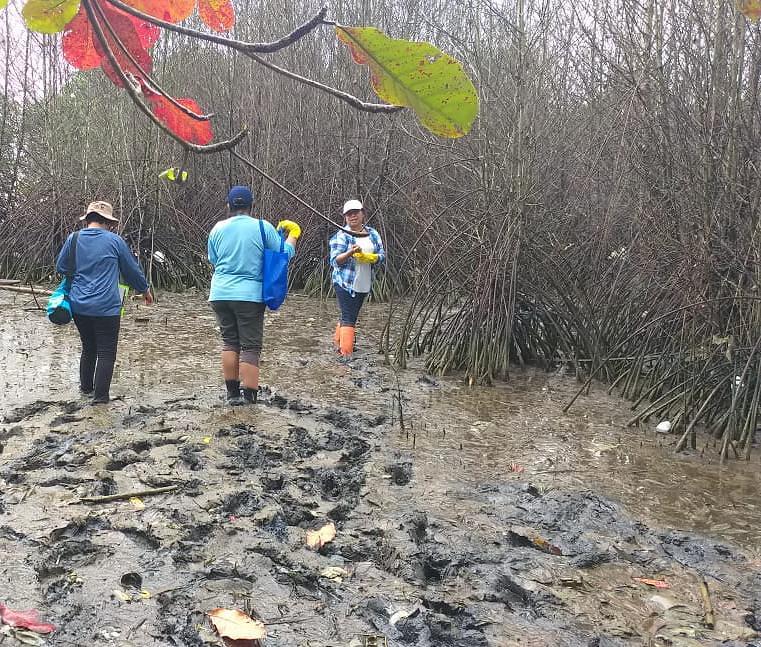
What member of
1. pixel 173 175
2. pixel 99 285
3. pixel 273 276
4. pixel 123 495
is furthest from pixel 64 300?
pixel 173 175

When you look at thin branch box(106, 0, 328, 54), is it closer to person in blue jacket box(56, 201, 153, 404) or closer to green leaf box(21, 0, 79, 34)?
green leaf box(21, 0, 79, 34)

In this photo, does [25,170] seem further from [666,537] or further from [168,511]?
[666,537]

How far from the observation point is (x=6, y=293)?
10422 millimetres

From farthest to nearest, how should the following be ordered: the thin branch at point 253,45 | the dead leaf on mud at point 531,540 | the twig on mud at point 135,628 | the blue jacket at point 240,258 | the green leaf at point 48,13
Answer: the blue jacket at point 240,258 → the dead leaf on mud at point 531,540 → the twig on mud at point 135,628 → the green leaf at point 48,13 → the thin branch at point 253,45

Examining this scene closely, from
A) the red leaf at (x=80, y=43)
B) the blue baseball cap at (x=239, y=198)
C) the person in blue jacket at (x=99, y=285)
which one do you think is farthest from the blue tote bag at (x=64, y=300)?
the red leaf at (x=80, y=43)

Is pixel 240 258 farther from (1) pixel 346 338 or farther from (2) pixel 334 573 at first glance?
(2) pixel 334 573

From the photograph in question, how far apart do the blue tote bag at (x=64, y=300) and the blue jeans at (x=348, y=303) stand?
2.32m

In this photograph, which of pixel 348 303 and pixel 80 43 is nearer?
pixel 80 43

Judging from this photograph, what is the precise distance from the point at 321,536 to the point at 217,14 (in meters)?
2.59

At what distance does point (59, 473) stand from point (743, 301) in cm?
425

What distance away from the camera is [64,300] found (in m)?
4.76

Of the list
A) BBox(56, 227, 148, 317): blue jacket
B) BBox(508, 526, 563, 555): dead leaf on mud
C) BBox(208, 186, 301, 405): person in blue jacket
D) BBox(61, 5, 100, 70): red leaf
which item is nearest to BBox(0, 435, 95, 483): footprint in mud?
BBox(56, 227, 148, 317): blue jacket

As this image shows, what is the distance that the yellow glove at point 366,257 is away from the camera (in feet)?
20.1

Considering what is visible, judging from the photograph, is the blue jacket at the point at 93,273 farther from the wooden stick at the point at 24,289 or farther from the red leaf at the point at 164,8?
the wooden stick at the point at 24,289
